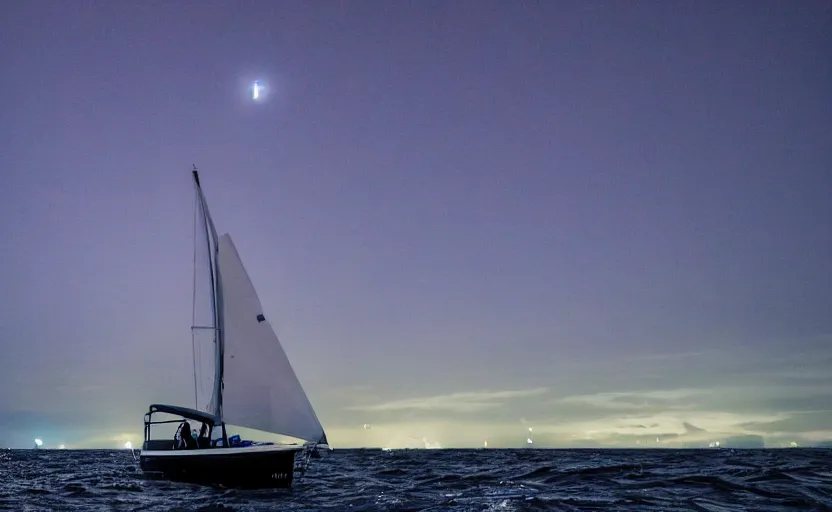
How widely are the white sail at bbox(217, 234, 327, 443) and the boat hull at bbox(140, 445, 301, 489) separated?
154 cm

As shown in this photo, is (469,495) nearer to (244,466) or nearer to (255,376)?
(244,466)

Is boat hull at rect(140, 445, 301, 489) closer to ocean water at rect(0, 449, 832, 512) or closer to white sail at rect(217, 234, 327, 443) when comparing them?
ocean water at rect(0, 449, 832, 512)

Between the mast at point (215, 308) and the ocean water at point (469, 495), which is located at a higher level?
the mast at point (215, 308)

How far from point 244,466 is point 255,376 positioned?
167 inches

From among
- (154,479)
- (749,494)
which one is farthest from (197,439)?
(749,494)

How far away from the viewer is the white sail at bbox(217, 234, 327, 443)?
27156mm

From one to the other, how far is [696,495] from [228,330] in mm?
22222

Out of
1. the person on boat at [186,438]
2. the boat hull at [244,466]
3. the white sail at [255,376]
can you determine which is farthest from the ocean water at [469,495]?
the white sail at [255,376]

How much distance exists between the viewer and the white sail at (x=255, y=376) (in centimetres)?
2716

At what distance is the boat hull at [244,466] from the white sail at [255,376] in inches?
60.7

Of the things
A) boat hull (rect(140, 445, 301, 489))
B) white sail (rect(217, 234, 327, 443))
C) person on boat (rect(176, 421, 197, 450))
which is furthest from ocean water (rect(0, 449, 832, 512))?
white sail (rect(217, 234, 327, 443))

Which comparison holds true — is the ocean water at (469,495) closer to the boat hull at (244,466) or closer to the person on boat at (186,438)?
the boat hull at (244,466)

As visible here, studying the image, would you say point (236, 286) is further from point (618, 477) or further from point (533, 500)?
point (618, 477)

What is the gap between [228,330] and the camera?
28953mm
